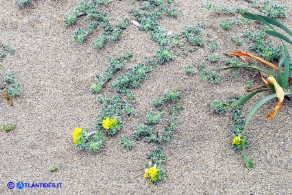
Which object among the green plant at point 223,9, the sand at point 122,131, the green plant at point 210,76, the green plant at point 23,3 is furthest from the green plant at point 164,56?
the green plant at point 23,3

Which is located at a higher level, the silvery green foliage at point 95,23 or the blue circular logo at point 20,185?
the silvery green foliage at point 95,23

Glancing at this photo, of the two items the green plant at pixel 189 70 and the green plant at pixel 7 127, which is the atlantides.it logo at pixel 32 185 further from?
the green plant at pixel 189 70

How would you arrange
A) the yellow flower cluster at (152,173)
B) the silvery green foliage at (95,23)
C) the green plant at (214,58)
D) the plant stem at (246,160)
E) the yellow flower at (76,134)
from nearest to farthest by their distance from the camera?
the yellow flower cluster at (152,173), the plant stem at (246,160), the yellow flower at (76,134), the green plant at (214,58), the silvery green foliage at (95,23)

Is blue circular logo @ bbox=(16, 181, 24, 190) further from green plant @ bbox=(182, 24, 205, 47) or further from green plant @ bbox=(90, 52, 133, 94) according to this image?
green plant @ bbox=(182, 24, 205, 47)

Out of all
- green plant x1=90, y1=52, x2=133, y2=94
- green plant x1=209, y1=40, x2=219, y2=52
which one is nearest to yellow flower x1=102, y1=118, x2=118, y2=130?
green plant x1=90, y1=52, x2=133, y2=94

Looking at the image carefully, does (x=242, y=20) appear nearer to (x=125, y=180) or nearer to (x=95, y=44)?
(x=95, y=44)

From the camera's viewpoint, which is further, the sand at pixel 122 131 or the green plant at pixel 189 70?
the green plant at pixel 189 70

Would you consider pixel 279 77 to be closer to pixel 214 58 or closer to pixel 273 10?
pixel 214 58

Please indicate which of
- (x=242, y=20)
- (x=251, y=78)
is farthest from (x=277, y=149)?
(x=242, y=20)
